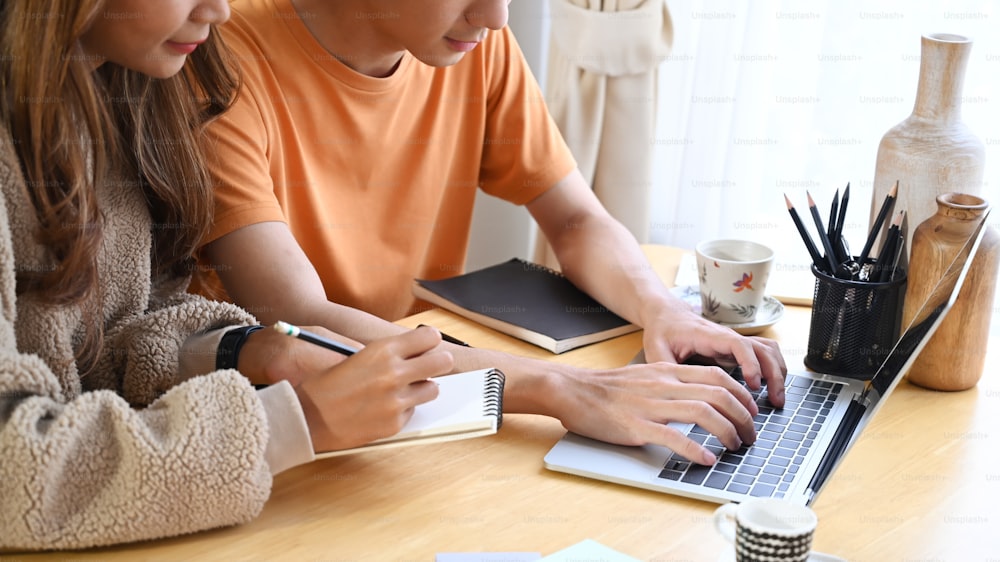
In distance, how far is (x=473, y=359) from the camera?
1.12m

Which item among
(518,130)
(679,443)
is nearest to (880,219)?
(679,443)

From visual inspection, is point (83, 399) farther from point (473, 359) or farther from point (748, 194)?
point (748, 194)

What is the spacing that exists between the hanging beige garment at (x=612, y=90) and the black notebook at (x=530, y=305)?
0.77 m

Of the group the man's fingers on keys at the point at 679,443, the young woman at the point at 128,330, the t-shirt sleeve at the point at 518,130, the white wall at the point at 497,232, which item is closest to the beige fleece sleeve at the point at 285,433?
the young woman at the point at 128,330

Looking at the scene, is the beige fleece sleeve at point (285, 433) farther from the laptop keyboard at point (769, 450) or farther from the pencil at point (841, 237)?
the pencil at point (841, 237)

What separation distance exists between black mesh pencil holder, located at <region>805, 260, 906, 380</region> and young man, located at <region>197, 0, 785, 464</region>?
82mm

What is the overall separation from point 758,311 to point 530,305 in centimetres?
31

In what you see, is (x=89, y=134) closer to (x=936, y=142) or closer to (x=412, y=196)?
(x=412, y=196)

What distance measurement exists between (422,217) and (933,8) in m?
1.09

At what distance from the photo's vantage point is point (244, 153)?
1.28m

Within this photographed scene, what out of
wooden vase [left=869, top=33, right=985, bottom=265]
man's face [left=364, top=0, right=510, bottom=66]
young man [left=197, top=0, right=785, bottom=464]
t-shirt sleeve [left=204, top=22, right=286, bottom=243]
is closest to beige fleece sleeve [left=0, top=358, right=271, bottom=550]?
young man [left=197, top=0, right=785, bottom=464]

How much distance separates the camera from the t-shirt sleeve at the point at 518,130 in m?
1.62

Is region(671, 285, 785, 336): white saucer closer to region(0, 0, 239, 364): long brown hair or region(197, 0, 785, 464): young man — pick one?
region(197, 0, 785, 464): young man

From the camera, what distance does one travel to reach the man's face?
1315mm
